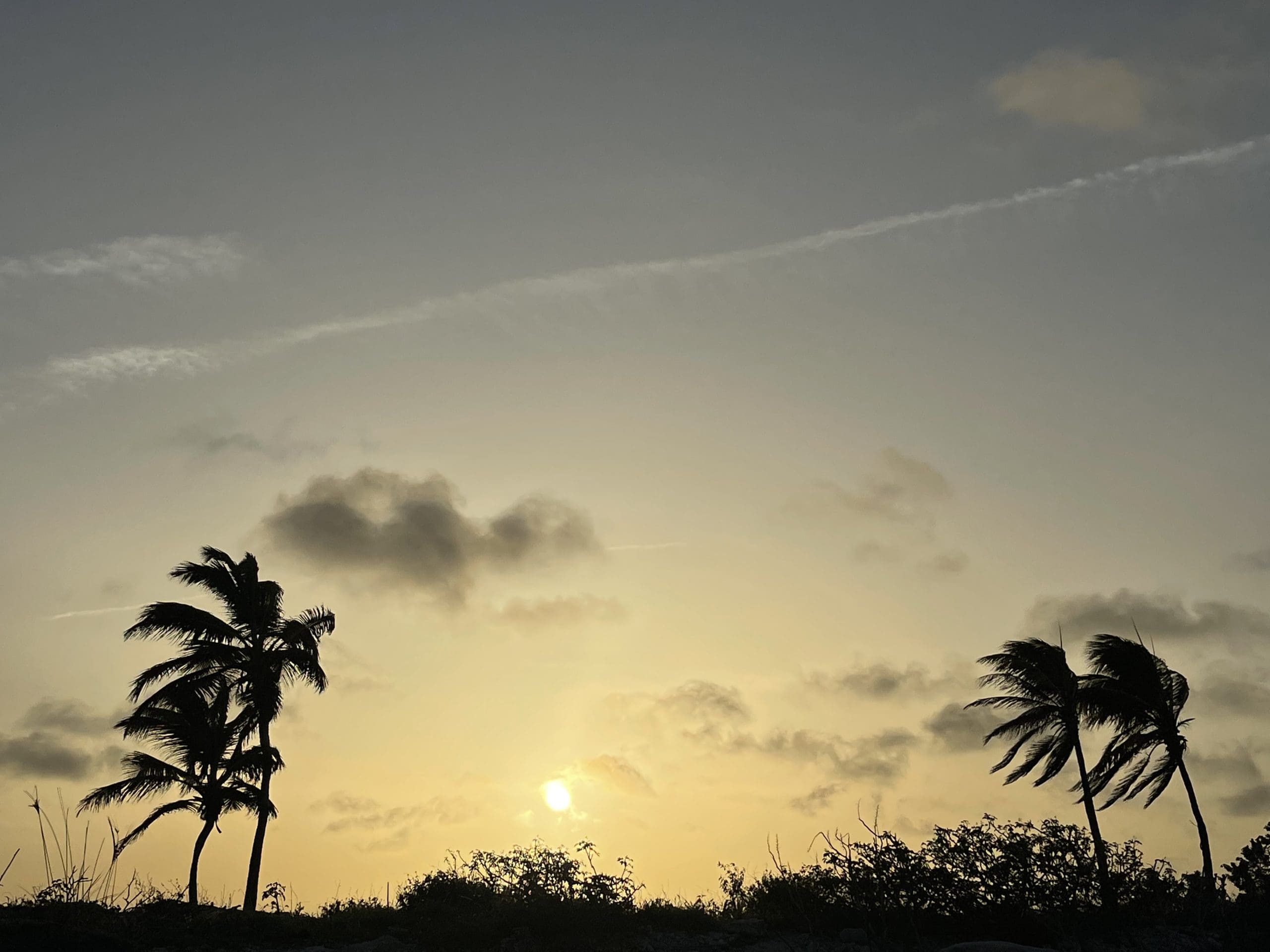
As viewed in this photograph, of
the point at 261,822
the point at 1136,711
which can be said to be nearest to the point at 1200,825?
the point at 1136,711

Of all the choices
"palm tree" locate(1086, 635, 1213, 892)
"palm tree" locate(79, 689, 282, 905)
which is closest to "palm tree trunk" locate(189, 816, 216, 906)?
"palm tree" locate(79, 689, 282, 905)

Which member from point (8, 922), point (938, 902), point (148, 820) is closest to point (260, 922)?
point (8, 922)

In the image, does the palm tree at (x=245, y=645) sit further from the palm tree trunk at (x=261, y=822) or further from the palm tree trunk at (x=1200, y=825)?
the palm tree trunk at (x=1200, y=825)

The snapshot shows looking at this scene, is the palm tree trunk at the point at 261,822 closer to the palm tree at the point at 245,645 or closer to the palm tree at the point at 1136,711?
the palm tree at the point at 245,645

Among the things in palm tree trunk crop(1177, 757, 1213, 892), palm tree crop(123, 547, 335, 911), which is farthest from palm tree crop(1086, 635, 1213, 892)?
palm tree crop(123, 547, 335, 911)

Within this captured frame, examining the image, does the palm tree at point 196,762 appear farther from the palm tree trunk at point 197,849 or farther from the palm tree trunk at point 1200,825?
the palm tree trunk at point 1200,825

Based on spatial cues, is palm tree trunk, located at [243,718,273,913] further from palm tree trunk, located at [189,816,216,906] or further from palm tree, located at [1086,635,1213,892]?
palm tree, located at [1086,635,1213,892]

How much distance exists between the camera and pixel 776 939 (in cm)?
2239

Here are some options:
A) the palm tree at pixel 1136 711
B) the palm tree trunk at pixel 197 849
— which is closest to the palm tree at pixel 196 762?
the palm tree trunk at pixel 197 849

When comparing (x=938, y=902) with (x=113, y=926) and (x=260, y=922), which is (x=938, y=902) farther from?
(x=113, y=926)

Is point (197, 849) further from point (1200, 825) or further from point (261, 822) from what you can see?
point (1200, 825)

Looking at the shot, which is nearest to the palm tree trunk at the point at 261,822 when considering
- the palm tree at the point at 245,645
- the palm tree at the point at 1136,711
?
the palm tree at the point at 245,645

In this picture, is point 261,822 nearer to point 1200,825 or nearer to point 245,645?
point 245,645

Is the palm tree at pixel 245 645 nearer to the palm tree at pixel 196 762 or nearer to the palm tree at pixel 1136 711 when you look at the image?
the palm tree at pixel 196 762
